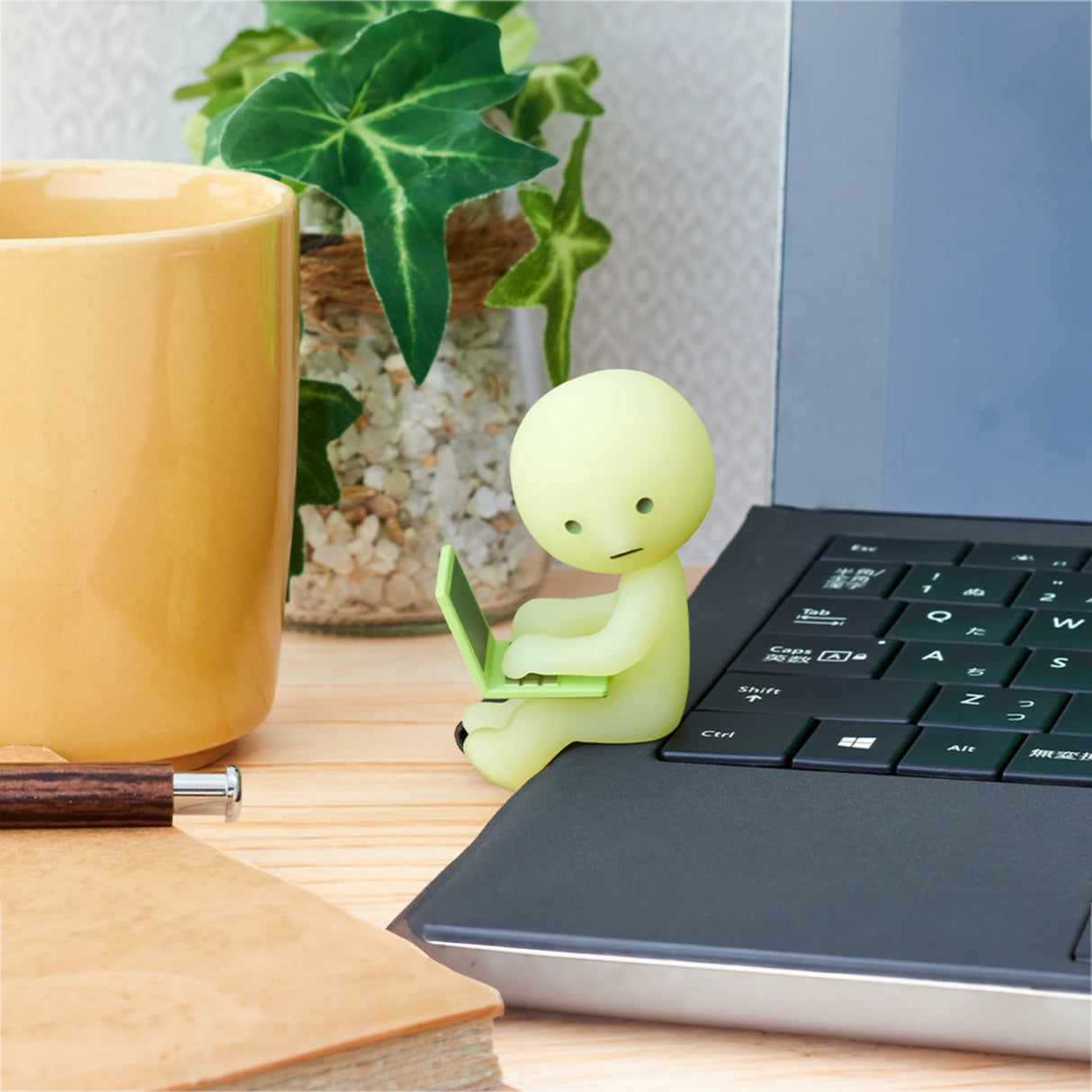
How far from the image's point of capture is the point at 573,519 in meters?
0.38

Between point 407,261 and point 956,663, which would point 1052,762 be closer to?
point 956,663

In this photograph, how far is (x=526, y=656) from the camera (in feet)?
1.30

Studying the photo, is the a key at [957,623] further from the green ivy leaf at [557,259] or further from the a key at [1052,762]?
the green ivy leaf at [557,259]

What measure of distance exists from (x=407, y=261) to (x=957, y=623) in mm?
220

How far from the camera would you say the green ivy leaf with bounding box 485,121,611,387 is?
55 centimetres

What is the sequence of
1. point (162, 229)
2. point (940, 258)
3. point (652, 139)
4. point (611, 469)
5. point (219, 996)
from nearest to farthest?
point (219, 996) → point (611, 469) → point (162, 229) → point (940, 258) → point (652, 139)

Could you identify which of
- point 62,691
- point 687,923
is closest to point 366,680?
point 62,691

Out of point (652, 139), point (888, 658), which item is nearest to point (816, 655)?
point (888, 658)

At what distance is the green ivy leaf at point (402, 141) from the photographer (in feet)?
1.62

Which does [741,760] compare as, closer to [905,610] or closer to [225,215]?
[905,610]

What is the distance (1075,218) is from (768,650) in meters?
0.23

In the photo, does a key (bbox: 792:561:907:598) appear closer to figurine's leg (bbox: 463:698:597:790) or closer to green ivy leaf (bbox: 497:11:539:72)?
figurine's leg (bbox: 463:698:597:790)

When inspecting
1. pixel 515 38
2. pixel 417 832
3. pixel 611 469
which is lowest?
pixel 417 832

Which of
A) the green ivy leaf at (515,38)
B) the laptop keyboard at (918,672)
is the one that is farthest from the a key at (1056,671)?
the green ivy leaf at (515,38)
